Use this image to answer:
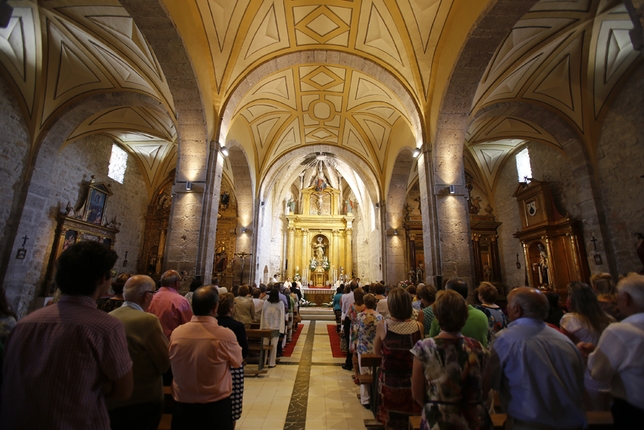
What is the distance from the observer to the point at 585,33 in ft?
22.1

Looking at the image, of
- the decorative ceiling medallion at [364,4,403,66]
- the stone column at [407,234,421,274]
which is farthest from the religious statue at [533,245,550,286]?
the decorative ceiling medallion at [364,4,403,66]

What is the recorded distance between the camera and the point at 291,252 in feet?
63.2

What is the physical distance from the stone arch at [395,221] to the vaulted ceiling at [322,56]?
1948mm

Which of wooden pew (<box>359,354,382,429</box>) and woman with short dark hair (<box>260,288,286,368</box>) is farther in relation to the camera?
woman with short dark hair (<box>260,288,286,368</box>)

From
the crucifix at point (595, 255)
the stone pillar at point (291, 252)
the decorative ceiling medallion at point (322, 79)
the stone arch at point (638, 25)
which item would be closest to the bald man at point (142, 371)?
the stone arch at point (638, 25)

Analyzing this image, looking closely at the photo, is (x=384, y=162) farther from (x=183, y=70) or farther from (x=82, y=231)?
(x=82, y=231)

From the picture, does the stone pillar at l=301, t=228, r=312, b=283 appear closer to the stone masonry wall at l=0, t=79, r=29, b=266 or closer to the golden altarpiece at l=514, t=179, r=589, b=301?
the golden altarpiece at l=514, t=179, r=589, b=301

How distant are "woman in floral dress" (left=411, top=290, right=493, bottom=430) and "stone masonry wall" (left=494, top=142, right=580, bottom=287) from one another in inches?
398

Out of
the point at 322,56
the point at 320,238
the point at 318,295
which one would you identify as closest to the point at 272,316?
the point at 322,56

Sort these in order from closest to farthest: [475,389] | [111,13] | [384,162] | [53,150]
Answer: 1. [475,389]
2. [111,13]
3. [53,150]
4. [384,162]

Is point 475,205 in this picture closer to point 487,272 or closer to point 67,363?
point 487,272

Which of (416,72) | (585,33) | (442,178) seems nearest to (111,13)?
(416,72)

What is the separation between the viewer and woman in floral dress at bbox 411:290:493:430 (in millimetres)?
1471

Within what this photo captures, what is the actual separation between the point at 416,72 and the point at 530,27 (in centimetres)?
235
